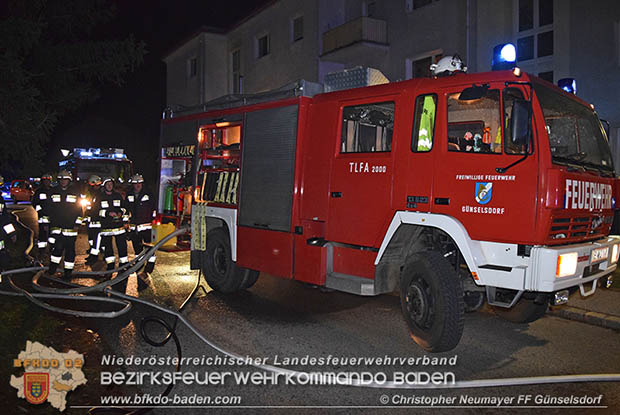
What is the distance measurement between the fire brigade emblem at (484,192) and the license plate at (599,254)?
1.17 m

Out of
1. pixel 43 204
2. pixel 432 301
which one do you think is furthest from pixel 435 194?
pixel 43 204

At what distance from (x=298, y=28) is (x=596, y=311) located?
16.4 meters

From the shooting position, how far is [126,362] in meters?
4.50

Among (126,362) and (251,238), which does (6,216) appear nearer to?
(251,238)

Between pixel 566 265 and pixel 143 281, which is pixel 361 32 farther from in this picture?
pixel 566 265

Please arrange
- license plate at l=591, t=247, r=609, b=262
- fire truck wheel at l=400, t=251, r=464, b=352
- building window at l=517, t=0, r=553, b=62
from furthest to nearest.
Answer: building window at l=517, t=0, r=553, b=62, license plate at l=591, t=247, r=609, b=262, fire truck wheel at l=400, t=251, r=464, b=352

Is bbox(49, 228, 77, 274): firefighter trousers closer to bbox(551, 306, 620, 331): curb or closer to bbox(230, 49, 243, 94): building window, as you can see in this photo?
bbox(551, 306, 620, 331): curb

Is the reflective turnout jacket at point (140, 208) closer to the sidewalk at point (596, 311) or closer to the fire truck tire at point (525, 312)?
the fire truck tire at point (525, 312)

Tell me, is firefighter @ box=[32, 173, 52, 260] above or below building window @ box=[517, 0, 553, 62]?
below

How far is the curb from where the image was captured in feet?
19.1

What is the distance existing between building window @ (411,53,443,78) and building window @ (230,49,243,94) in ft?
35.9

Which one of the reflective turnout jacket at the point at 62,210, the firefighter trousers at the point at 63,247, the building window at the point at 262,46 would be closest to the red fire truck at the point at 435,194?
the firefighter trousers at the point at 63,247

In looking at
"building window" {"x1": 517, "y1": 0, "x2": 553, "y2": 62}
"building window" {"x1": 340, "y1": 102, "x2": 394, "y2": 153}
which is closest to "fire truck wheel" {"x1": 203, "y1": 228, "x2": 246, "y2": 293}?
"building window" {"x1": 340, "y1": 102, "x2": 394, "y2": 153}

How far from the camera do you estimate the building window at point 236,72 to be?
24598 millimetres
